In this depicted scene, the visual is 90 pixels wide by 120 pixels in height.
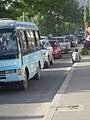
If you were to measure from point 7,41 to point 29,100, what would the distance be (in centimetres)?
286

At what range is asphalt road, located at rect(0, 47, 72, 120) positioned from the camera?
11688mm

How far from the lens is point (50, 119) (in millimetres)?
10125

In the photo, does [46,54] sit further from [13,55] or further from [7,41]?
[13,55]

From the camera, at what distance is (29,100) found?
14219 mm

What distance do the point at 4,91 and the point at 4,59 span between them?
1.63m

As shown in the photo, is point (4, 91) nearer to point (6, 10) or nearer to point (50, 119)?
point (50, 119)

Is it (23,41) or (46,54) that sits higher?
(23,41)

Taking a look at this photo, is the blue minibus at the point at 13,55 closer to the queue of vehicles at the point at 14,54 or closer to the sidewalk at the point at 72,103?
the queue of vehicles at the point at 14,54

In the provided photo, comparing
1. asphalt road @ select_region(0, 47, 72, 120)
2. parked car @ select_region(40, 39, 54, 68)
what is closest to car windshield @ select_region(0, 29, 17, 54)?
asphalt road @ select_region(0, 47, 72, 120)

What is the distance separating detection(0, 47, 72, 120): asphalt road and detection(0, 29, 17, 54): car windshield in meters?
1.50

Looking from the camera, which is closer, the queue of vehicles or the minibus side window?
the queue of vehicles

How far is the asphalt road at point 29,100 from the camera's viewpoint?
460 inches

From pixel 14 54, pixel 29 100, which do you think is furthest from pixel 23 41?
pixel 29 100

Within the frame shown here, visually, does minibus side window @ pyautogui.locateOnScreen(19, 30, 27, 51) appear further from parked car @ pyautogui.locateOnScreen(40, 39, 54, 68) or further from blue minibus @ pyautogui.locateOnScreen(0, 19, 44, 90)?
parked car @ pyautogui.locateOnScreen(40, 39, 54, 68)
